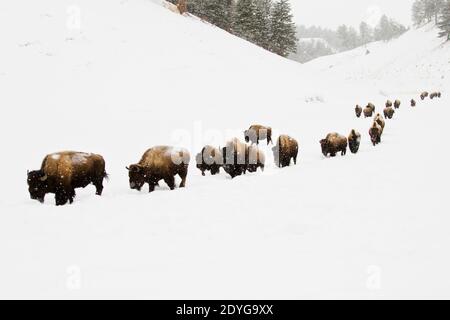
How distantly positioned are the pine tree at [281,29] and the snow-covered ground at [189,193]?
2369cm

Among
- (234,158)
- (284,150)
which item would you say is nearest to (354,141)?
(284,150)

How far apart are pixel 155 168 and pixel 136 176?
1.89 ft

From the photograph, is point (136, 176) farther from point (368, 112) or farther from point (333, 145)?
point (368, 112)

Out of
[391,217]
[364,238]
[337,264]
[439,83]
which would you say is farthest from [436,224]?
[439,83]

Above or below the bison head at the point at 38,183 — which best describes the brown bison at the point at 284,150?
above

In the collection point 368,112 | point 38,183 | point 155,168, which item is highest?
point 368,112

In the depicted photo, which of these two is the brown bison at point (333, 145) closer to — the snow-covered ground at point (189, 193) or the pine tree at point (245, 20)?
the snow-covered ground at point (189, 193)

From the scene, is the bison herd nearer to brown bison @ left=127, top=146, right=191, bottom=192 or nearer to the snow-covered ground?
brown bison @ left=127, top=146, right=191, bottom=192

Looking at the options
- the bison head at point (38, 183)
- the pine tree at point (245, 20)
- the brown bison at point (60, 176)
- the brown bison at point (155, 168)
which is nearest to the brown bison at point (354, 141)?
the brown bison at point (155, 168)

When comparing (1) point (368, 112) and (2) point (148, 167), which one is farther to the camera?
(1) point (368, 112)

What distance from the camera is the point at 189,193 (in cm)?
1004

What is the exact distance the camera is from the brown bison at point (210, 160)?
14048 millimetres

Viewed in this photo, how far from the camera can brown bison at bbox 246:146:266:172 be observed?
13.9 m

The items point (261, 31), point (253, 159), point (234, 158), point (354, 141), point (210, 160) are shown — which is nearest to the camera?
point (234, 158)
